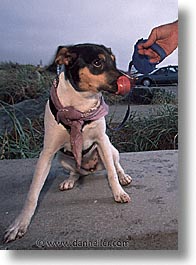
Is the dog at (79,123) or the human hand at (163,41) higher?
the human hand at (163,41)

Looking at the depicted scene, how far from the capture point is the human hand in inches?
39.9

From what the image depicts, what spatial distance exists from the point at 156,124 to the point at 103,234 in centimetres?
28

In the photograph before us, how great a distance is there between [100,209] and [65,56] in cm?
30

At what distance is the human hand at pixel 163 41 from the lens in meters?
1.01

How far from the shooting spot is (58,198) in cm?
105

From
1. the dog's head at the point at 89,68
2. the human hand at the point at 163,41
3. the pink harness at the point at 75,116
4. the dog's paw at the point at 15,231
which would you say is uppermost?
the human hand at the point at 163,41

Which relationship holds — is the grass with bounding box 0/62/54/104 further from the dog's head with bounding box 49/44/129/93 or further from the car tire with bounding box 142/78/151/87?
the car tire with bounding box 142/78/151/87

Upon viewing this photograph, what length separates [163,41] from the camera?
3.32 ft

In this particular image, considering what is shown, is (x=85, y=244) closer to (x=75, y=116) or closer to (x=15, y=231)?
(x=15, y=231)

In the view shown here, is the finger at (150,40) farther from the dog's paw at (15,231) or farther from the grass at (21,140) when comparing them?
the dog's paw at (15,231)

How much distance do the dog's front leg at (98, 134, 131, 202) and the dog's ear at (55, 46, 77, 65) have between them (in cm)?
17

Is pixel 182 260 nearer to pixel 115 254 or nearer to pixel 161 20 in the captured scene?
pixel 115 254

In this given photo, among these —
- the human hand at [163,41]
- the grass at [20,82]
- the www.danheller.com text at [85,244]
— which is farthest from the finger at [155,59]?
the www.danheller.com text at [85,244]

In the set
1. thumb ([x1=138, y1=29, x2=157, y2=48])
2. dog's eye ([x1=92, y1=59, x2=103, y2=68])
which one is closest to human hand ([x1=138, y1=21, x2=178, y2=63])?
thumb ([x1=138, y1=29, x2=157, y2=48])
